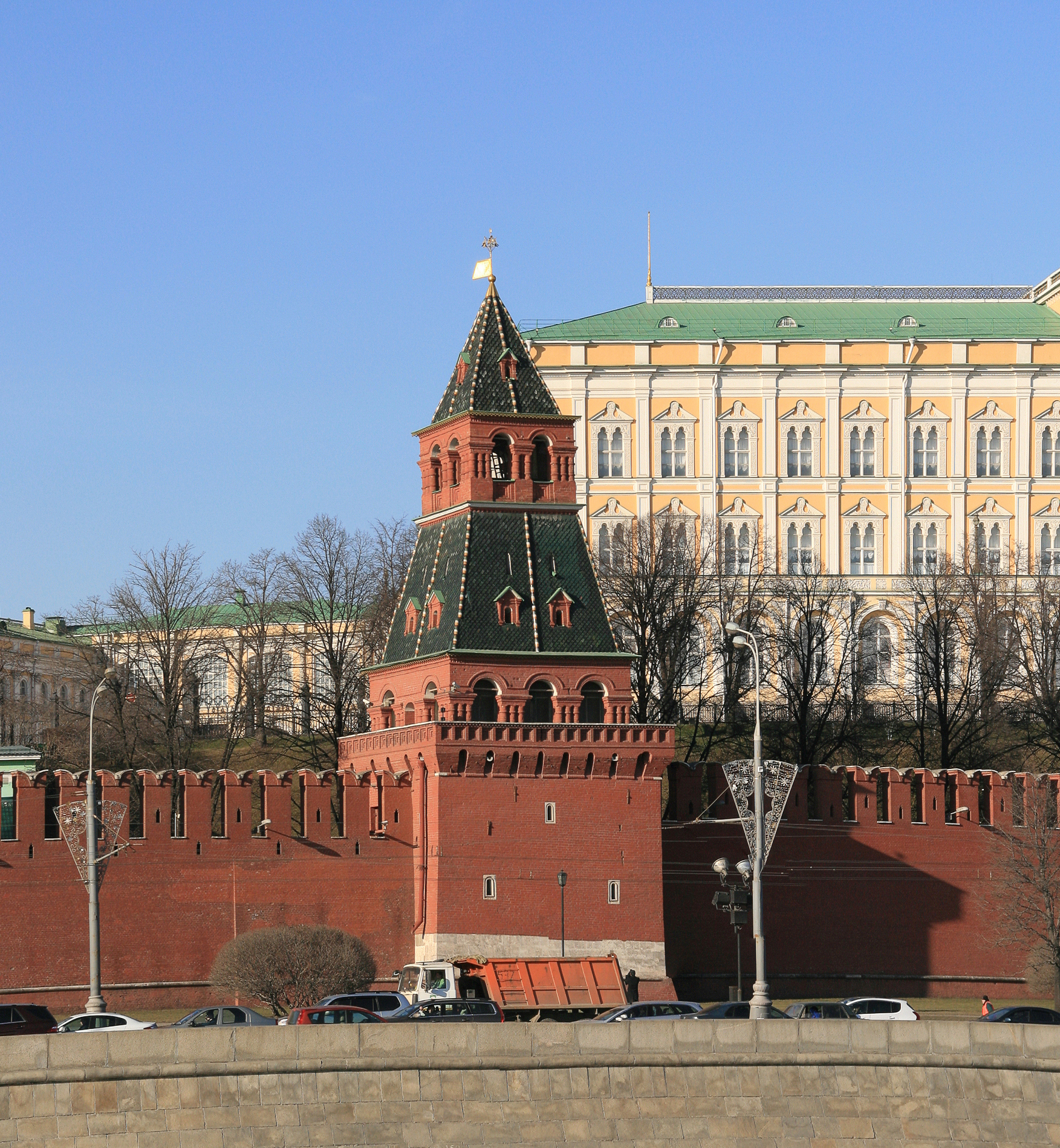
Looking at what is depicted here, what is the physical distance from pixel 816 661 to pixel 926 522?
44.8ft

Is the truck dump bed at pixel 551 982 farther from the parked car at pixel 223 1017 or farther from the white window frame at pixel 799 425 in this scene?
the white window frame at pixel 799 425

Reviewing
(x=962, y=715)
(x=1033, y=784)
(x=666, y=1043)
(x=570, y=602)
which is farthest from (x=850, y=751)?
(x=666, y=1043)

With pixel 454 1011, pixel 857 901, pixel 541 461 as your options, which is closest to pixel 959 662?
pixel 857 901

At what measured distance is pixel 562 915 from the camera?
2116 inches

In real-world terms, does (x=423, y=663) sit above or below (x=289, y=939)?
above

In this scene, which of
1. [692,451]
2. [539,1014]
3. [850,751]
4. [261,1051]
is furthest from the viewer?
[692,451]

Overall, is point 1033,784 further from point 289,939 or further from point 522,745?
point 289,939

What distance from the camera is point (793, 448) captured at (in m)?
96.9

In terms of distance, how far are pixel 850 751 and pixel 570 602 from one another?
24.3 metres

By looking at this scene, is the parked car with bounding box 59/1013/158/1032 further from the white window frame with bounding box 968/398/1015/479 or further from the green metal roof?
the white window frame with bounding box 968/398/1015/479

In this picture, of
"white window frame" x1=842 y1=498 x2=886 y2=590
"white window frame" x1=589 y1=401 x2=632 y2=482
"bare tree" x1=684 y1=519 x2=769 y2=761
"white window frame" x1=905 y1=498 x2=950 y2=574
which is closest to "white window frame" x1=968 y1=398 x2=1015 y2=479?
"white window frame" x1=905 y1=498 x2=950 y2=574

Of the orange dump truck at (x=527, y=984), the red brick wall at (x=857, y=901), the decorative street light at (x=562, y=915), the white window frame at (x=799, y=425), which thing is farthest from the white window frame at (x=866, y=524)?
the orange dump truck at (x=527, y=984)

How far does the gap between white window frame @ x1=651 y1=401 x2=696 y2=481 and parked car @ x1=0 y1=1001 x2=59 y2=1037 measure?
56.8m

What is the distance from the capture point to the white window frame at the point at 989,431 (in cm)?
9719
